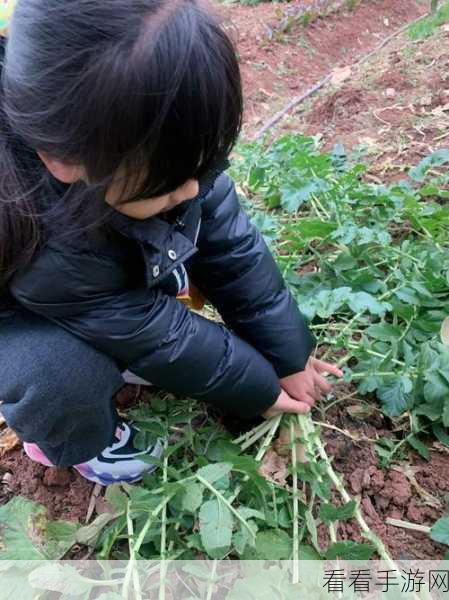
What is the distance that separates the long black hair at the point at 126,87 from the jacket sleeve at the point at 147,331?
196 mm

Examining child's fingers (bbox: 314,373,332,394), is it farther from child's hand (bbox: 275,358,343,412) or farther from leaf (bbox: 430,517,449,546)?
leaf (bbox: 430,517,449,546)

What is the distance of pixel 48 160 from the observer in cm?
77

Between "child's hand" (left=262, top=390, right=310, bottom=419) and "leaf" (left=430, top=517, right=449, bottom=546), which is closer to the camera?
"leaf" (left=430, top=517, right=449, bottom=546)

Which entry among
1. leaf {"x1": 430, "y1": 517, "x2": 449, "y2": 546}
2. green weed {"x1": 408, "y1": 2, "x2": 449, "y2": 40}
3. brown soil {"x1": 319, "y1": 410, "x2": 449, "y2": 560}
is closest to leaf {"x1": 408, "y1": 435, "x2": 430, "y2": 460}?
brown soil {"x1": 319, "y1": 410, "x2": 449, "y2": 560}

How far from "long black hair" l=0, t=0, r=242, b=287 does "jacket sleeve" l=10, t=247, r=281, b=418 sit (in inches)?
7.7

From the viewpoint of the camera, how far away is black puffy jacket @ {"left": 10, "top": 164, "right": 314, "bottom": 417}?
3.02 ft

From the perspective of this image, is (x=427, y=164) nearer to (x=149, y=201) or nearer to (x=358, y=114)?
(x=358, y=114)

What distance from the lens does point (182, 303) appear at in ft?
3.71

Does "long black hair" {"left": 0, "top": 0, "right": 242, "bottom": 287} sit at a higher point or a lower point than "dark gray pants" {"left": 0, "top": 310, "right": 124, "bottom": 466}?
higher

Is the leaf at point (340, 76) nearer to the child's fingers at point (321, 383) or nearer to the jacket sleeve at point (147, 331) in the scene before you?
the child's fingers at point (321, 383)

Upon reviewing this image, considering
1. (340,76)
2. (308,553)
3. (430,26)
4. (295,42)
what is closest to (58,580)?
(308,553)

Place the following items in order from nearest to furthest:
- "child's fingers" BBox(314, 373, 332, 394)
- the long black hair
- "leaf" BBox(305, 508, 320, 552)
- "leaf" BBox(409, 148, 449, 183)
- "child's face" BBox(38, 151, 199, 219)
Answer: the long black hair → "child's face" BBox(38, 151, 199, 219) → "leaf" BBox(305, 508, 320, 552) → "child's fingers" BBox(314, 373, 332, 394) → "leaf" BBox(409, 148, 449, 183)

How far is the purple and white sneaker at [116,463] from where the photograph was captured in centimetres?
116

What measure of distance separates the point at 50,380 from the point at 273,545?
458mm
